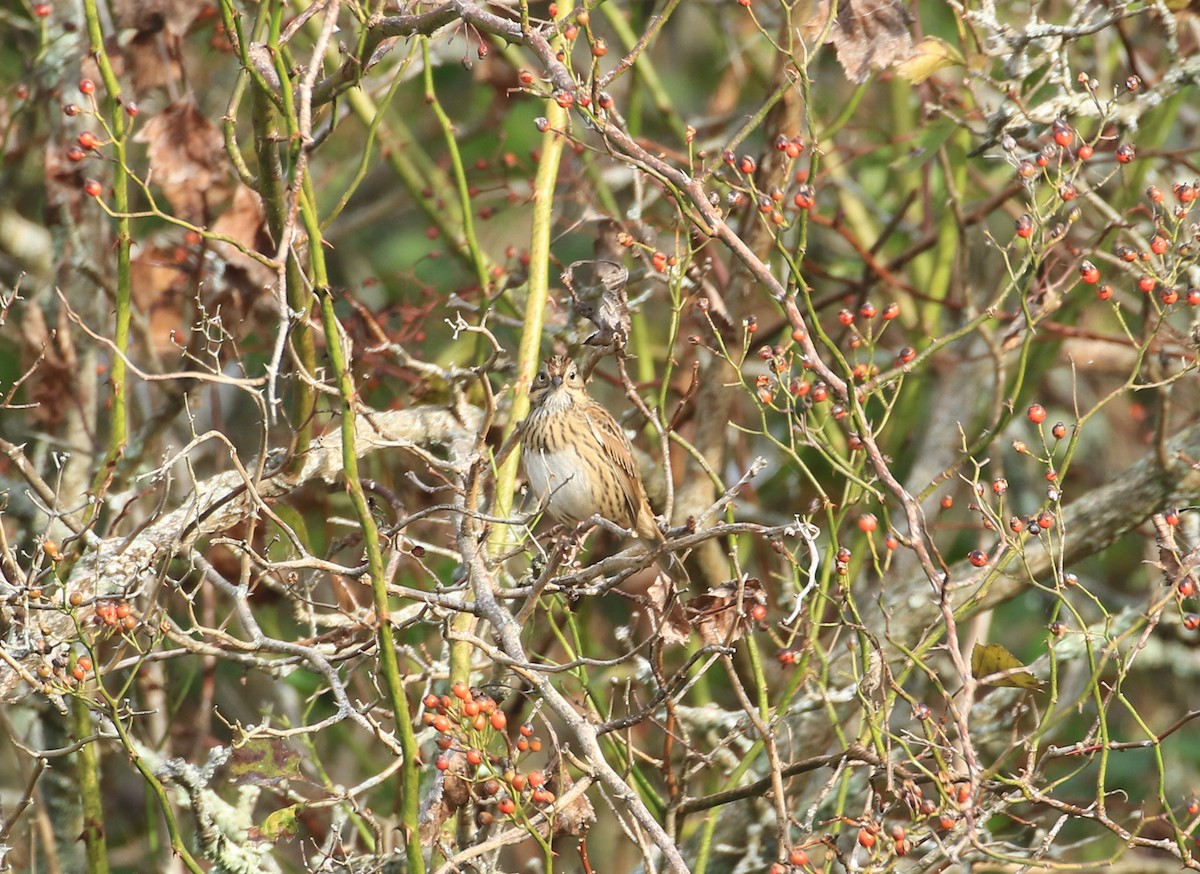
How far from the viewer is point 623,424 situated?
462cm

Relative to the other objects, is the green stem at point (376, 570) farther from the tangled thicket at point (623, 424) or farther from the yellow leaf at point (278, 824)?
the yellow leaf at point (278, 824)

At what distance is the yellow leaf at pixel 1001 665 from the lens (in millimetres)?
2854

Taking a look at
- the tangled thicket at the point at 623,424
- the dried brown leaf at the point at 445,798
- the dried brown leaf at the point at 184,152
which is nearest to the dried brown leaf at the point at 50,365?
the tangled thicket at the point at 623,424

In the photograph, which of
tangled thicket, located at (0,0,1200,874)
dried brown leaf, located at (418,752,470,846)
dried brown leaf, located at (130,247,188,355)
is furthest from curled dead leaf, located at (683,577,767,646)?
dried brown leaf, located at (130,247,188,355)

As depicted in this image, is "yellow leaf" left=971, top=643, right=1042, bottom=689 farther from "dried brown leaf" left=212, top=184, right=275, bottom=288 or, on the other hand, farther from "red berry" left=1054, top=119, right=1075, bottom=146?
"dried brown leaf" left=212, top=184, right=275, bottom=288

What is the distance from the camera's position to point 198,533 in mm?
2949

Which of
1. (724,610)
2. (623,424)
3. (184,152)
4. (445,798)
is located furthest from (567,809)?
(184,152)

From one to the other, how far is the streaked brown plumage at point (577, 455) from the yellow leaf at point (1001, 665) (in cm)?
173

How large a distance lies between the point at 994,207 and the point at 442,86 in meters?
3.91

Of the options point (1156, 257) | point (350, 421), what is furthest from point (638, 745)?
point (350, 421)

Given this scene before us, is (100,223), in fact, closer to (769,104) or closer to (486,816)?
(769,104)

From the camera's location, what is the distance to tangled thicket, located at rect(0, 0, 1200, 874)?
274 centimetres

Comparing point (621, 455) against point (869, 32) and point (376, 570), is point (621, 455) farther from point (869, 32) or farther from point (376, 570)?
point (376, 570)

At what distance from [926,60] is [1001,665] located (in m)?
1.57
